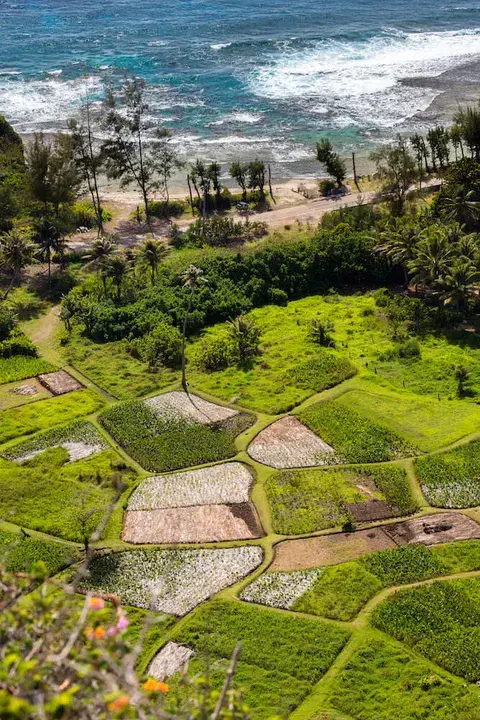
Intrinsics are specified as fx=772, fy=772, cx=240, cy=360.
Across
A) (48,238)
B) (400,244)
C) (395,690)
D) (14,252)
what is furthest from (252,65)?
(395,690)

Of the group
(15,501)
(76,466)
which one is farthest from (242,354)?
(15,501)

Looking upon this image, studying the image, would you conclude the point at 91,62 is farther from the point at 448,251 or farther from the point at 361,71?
the point at 448,251

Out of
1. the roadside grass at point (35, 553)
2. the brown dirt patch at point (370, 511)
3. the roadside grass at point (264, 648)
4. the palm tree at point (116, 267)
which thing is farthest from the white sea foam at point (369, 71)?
the roadside grass at point (264, 648)

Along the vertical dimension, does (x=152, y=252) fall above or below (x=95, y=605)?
below

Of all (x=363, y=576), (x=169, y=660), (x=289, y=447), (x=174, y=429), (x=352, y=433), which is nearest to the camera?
(x=169, y=660)

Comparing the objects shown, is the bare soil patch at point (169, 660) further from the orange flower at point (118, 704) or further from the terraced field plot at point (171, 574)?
the orange flower at point (118, 704)

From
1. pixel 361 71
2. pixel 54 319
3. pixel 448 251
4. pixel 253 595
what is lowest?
pixel 253 595

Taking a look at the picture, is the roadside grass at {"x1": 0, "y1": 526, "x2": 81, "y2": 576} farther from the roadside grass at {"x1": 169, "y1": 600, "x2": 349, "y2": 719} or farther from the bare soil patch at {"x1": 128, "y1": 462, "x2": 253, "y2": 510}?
the roadside grass at {"x1": 169, "y1": 600, "x2": 349, "y2": 719}

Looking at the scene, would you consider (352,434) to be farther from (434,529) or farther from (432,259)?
(432,259)
